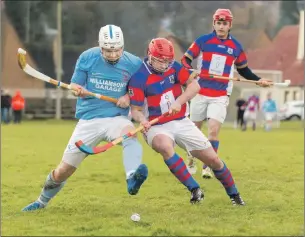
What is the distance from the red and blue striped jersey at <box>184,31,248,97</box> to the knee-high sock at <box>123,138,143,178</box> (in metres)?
3.19

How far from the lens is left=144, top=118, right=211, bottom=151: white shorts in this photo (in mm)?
7566

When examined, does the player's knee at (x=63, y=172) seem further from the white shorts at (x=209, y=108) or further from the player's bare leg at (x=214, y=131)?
the white shorts at (x=209, y=108)

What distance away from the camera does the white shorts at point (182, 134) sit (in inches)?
298

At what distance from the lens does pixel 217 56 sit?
10195mm

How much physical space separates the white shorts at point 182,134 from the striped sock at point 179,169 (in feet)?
0.68

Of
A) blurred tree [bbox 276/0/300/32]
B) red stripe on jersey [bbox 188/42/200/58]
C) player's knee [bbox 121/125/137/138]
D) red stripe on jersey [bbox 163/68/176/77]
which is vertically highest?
red stripe on jersey [bbox 163/68/176/77]

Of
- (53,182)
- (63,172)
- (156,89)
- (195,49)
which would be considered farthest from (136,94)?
(195,49)

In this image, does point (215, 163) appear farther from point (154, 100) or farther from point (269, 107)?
point (269, 107)

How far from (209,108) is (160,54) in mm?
3215

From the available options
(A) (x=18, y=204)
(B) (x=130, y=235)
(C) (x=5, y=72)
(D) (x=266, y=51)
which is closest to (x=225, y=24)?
(A) (x=18, y=204)

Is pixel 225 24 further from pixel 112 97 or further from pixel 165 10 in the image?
pixel 165 10

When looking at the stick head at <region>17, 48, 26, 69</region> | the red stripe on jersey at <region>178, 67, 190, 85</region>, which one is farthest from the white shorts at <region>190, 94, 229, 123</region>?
the stick head at <region>17, 48, 26, 69</region>

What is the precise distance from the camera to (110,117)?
7449mm

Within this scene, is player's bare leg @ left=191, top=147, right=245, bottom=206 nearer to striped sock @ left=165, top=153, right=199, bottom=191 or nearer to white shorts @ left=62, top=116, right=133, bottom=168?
striped sock @ left=165, top=153, right=199, bottom=191
